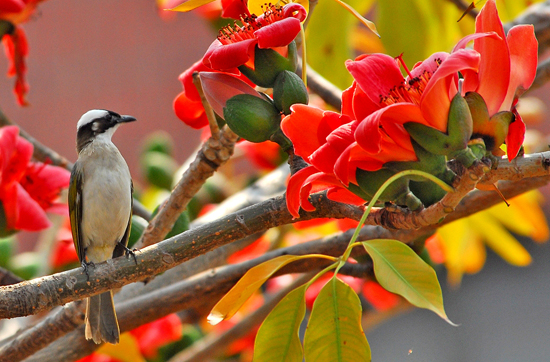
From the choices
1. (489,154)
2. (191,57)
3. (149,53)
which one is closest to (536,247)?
(191,57)

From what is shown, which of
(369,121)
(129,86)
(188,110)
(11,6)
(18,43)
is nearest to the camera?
(369,121)

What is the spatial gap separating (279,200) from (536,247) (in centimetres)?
350

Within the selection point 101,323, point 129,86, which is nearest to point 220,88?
point 101,323

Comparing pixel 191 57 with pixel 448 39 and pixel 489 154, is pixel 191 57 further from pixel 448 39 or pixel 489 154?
pixel 489 154

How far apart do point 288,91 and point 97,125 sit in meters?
1.13

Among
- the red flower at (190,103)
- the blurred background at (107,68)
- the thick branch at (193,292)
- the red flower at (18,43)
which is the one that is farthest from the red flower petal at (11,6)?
the blurred background at (107,68)

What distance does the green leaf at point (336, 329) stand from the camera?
23.2 inches

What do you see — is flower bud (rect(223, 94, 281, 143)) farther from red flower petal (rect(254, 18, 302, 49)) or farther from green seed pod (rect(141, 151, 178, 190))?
green seed pod (rect(141, 151, 178, 190))

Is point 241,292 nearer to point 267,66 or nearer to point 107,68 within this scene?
point 267,66

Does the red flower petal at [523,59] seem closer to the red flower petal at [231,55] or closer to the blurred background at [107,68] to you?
the red flower petal at [231,55]

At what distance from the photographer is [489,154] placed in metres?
0.58

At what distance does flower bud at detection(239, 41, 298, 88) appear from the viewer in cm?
70

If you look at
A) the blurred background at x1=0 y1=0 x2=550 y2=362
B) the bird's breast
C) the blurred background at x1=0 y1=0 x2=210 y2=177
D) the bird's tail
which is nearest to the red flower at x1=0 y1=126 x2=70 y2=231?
the bird's tail

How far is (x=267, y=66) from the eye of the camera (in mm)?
705
